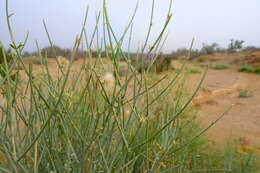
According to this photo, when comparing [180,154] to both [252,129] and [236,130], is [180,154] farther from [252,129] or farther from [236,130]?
[252,129]

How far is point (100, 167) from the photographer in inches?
24.8

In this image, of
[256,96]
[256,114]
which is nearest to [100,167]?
[256,114]

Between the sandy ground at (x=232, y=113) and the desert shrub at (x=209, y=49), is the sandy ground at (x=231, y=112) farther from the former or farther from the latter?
the desert shrub at (x=209, y=49)

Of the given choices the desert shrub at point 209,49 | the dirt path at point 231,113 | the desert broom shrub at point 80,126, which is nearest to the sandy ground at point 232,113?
the dirt path at point 231,113

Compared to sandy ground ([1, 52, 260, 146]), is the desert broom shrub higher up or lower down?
higher up

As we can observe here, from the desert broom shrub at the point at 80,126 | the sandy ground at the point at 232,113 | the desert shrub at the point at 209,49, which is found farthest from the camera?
the desert shrub at the point at 209,49

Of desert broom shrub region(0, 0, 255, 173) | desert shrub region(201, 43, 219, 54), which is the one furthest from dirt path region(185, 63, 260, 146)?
desert shrub region(201, 43, 219, 54)

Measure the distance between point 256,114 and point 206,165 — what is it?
209 cm

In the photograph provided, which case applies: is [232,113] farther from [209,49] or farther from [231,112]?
[209,49]

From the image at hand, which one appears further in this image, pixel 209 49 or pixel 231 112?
pixel 209 49

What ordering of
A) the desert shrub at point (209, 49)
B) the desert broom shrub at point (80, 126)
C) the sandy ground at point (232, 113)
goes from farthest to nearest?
the desert shrub at point (209, 49) < the sandy ground at point (232, 113) < the desert broom shrub at point (80, 126)

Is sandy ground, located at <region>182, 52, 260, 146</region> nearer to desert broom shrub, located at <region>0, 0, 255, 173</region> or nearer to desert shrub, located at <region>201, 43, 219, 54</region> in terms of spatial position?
desert broom shrub, located at <region>0, 0, 255, 173</region>

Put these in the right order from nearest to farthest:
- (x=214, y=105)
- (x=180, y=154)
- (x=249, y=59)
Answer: (x=180, y=154) < (x=214, y=105) < (x=249, y=59)

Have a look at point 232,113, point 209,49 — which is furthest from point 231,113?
point 209,49
